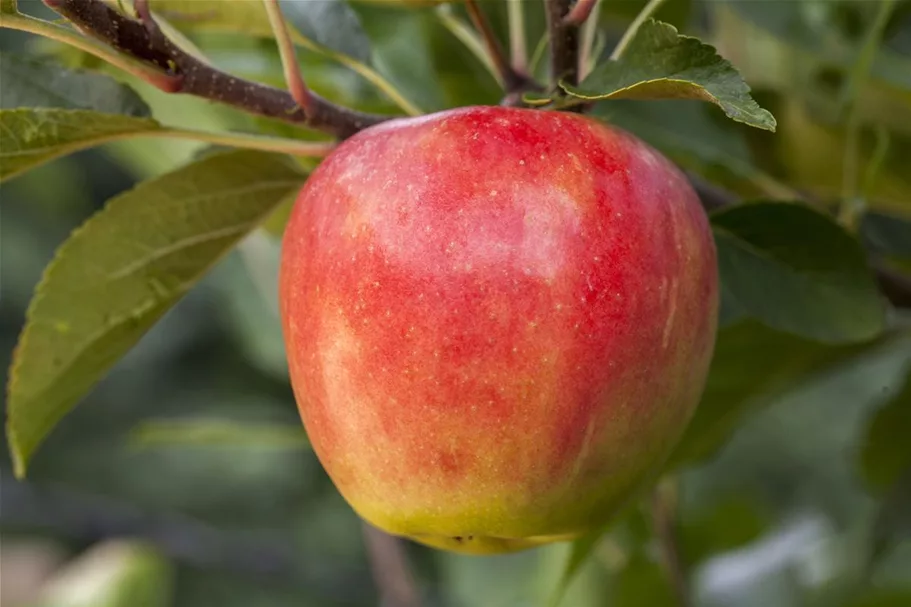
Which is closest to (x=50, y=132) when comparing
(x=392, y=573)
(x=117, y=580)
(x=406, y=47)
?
(x=406, y=47)

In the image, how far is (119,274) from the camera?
453mm

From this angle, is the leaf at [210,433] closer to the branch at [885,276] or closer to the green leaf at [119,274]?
the green leaf at [119,274]

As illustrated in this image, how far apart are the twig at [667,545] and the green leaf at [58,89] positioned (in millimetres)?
516

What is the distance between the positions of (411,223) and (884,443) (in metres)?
0.52

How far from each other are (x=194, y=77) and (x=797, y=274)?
0.29 metres

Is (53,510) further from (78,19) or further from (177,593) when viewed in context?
(78,19)

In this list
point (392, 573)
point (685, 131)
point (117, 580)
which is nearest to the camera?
point (685, 131)

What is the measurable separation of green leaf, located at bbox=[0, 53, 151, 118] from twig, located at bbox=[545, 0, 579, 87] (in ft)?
0.57

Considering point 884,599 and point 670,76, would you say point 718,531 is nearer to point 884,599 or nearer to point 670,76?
point 884,599

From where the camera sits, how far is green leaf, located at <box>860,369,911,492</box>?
712mm

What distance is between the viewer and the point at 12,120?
387mm

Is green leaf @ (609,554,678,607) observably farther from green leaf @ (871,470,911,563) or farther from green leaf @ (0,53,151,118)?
green leaf @ (0,53,151,118)

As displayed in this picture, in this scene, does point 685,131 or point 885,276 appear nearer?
point 885,276

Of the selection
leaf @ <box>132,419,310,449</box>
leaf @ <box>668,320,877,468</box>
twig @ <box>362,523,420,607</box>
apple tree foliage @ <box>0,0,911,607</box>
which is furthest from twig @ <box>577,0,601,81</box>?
twig @ <box>362,523,420,607</box>
